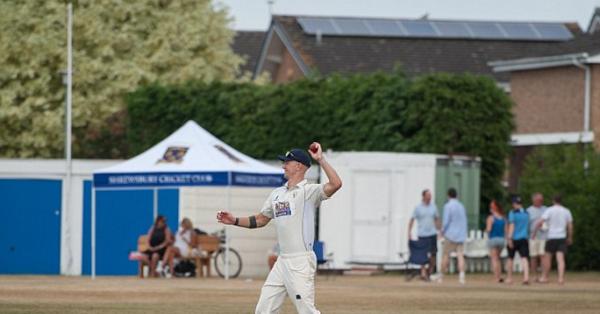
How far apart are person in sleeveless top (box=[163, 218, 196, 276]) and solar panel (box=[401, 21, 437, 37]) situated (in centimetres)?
2738

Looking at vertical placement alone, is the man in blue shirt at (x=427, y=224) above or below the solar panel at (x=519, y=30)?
below

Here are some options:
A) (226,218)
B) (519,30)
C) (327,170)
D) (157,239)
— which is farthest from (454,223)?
(519,30)

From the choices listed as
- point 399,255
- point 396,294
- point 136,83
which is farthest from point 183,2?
point 396,294

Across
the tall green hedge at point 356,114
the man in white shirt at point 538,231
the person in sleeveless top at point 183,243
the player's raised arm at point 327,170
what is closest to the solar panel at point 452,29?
the tall green hedge at point 356,114

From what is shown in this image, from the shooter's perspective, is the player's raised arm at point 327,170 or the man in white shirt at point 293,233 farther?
the man in white shirt at point 293,233

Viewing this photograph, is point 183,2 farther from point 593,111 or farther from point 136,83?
point 593,111

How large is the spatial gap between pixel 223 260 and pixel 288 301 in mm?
11071

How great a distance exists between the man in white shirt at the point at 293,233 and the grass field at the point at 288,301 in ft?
19.7

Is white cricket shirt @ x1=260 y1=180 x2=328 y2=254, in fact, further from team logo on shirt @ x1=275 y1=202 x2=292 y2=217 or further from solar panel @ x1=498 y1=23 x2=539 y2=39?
solar panel @ x1=498 y1=23 x2=539 y2=39

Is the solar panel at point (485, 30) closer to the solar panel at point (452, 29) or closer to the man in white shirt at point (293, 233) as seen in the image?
the solar panel at point (452, 29)

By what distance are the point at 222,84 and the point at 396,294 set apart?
1519cm

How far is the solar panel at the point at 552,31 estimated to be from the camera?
206ft

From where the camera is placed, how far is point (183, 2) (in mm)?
52094

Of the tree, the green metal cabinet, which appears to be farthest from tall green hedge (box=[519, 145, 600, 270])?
the tree
